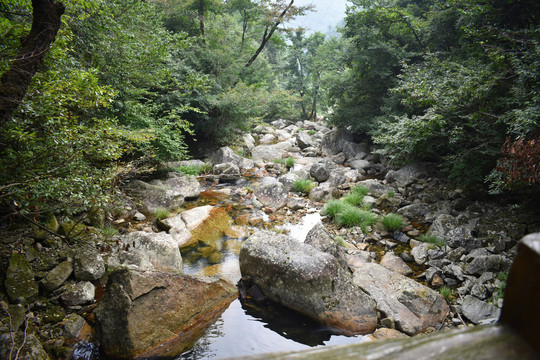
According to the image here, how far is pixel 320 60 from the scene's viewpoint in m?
24.2

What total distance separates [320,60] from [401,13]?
1335 cm

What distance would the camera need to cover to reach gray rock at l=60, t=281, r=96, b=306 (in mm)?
4044

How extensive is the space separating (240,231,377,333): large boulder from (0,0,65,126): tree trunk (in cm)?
407

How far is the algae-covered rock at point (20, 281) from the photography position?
3.60 meters

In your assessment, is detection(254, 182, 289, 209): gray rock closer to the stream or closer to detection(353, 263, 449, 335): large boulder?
detection(353, 263, 449, 335): large boulder

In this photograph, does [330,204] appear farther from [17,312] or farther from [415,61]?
[415,61]

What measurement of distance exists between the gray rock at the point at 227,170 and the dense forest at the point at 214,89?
2762mm

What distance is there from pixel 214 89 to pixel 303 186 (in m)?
7.88

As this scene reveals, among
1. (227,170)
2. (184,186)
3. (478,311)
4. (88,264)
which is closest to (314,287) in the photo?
(478,311)

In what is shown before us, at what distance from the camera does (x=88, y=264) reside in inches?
177

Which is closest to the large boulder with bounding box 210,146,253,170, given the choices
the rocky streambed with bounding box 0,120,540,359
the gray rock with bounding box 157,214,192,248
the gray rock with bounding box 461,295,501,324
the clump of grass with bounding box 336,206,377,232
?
the rocky streambed with bounding box 0,120,540,359

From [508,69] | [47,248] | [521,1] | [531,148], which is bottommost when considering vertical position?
[47,248]

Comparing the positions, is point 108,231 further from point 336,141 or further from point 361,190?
point 336,141

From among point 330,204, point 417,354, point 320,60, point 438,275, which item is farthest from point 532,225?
point 320,60
